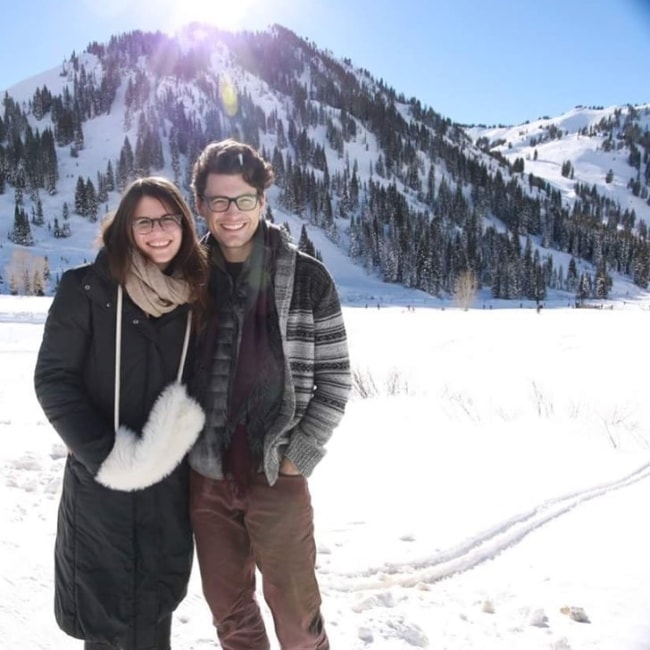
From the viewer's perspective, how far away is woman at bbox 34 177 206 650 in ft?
5.71

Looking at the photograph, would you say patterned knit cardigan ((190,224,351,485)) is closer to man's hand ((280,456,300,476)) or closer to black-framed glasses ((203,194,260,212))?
man's hand ((280,456,300,476))

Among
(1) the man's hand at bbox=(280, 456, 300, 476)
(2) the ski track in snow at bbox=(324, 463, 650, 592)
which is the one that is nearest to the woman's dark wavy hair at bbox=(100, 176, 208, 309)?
(1) the man's hand at bbox=(280, 456, 300, 476)

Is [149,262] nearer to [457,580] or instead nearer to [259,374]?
[259,374]

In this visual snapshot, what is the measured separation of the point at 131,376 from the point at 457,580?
7.02ft

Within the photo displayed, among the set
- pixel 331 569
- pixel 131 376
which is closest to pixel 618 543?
pixel 331 569

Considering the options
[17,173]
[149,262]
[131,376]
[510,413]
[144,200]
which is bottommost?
[510,413]

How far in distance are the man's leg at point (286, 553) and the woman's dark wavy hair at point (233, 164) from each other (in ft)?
3.62

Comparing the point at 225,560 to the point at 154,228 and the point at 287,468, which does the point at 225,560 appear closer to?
the point at 287,468

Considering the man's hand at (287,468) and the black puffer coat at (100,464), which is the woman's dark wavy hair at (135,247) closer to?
the black puffer coat at (100,464)

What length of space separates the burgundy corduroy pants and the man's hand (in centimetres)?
2

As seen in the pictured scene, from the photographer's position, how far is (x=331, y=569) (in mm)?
2980

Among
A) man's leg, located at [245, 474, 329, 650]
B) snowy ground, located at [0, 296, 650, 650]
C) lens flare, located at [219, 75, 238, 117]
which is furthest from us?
lens flare, located at [219, 75, 238, 117]

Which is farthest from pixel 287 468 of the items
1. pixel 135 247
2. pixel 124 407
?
pixel 135 247

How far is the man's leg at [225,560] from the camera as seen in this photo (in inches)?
78.3
